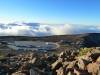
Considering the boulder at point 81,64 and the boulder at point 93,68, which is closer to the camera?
the boulder at point 93,68

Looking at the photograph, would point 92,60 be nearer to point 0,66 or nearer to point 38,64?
point 38,64

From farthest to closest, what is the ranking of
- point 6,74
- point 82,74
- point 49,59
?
point 49,59, point 6,74, point 82,74

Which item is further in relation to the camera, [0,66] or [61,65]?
[0,66]

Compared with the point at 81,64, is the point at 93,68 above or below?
below

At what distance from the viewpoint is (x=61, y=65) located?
32.1 metres

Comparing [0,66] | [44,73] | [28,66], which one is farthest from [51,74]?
[0,66]

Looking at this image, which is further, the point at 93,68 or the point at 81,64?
the point at 81,64

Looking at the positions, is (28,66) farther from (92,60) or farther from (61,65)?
(92,60)

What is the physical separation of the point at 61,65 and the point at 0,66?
7.96 meters

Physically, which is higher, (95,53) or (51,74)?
(95,53)

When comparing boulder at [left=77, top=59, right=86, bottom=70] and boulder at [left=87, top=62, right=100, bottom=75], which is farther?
boulder at [left=77, top=59, right=86, bottom=70]

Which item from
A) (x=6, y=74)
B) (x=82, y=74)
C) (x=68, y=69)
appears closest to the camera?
(x=82, y=74)

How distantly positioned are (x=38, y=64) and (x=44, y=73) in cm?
462

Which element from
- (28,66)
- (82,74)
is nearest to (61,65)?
(28,66)
